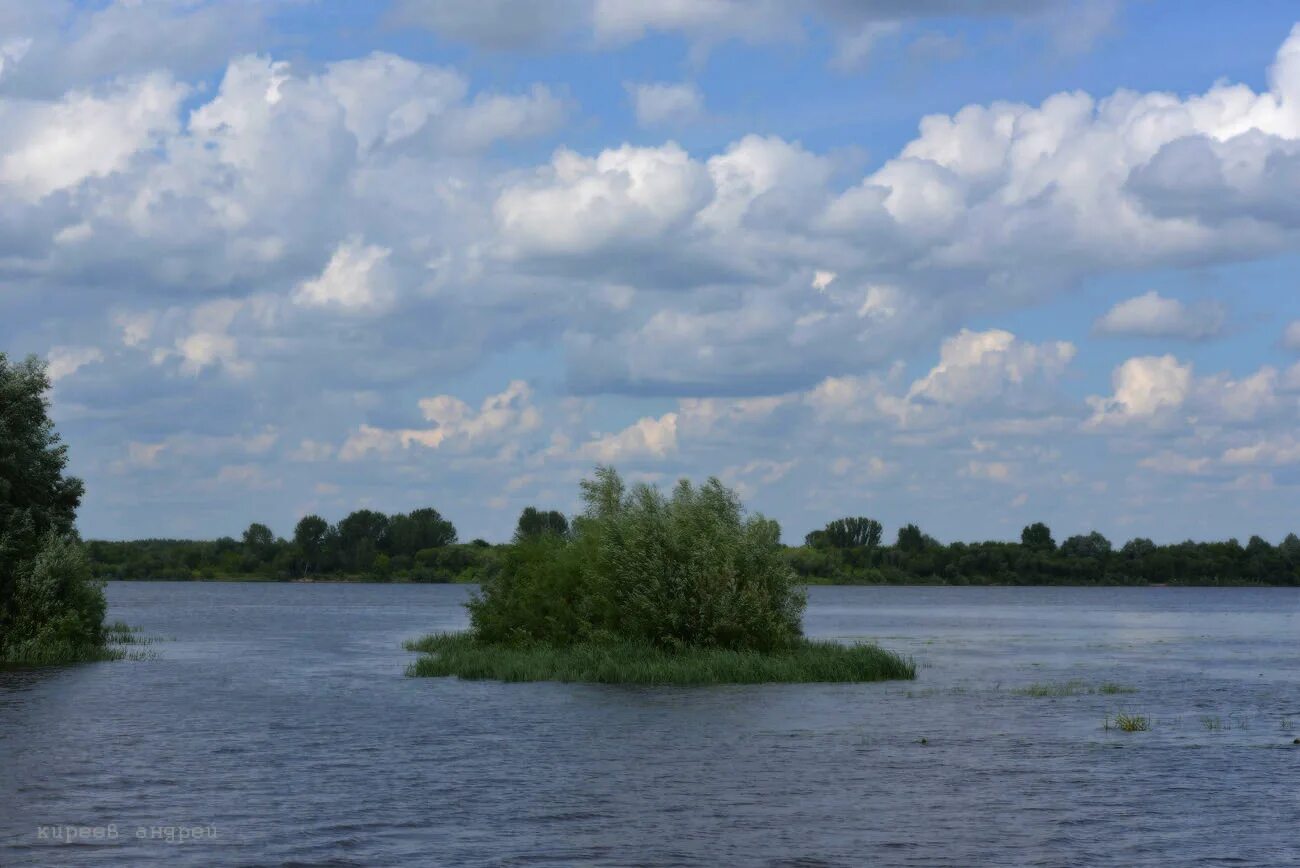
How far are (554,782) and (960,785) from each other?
478 inches

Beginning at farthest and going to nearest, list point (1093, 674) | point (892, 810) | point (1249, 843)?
Result: point (1093, 674)
point (892, 810)
point (1249, 843)

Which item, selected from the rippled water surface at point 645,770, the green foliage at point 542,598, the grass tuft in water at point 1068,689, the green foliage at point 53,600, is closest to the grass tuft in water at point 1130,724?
the rippled water surface at point 645,770

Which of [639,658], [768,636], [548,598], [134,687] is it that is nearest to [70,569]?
[134,687]

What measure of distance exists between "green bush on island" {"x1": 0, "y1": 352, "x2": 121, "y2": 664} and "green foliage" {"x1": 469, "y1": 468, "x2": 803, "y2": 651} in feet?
83.2

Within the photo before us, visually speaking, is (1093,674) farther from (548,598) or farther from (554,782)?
(554,782)

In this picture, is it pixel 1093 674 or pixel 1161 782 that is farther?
pixel 1093 674

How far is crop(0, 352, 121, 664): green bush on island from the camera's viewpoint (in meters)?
72.1

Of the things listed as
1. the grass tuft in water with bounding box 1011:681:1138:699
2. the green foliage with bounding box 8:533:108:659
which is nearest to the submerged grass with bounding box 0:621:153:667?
the green foliage with bounding box 8:533:108:659

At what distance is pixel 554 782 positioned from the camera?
136 feet

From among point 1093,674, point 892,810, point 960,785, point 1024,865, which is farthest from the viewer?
point 1093,674

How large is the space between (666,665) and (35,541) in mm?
35393

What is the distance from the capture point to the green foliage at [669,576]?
68.3m

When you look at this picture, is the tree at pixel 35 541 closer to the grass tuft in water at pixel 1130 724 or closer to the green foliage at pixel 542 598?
the green foliage at pixel 542 598

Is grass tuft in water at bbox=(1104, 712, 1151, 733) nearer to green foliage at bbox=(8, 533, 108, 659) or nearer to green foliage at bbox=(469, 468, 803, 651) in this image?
green foliage at bbox=(469, 468, 803, 651)
